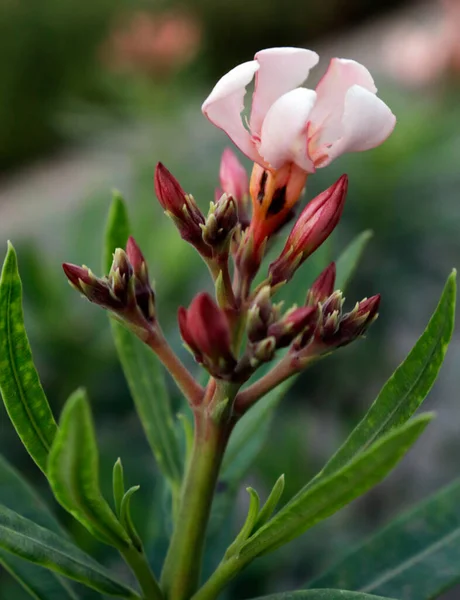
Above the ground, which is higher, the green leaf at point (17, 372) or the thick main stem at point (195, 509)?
the green leaf at point (17, 372)

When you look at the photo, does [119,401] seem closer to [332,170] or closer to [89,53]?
[332,170]

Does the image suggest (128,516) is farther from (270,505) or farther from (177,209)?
(177,209)

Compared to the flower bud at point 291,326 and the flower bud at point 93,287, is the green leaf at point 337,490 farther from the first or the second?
the flower bud at point 93,287

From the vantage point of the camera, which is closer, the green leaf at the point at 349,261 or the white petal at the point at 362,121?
the white petal at the point at 362,121

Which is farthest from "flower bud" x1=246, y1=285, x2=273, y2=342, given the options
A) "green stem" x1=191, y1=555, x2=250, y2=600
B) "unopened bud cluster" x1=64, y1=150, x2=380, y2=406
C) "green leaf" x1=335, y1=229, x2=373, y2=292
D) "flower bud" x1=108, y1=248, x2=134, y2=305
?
"green leaf" x1=335, y1=229, x2=373, y2=292

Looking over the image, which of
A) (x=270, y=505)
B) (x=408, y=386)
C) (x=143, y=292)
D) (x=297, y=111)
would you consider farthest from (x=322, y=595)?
(x=297, y=111)

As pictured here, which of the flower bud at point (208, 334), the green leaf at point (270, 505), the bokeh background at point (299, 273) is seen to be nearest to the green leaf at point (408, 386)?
the green leaf at point (270, 505)

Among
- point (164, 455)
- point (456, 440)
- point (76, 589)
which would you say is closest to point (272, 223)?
point (164, 455)
